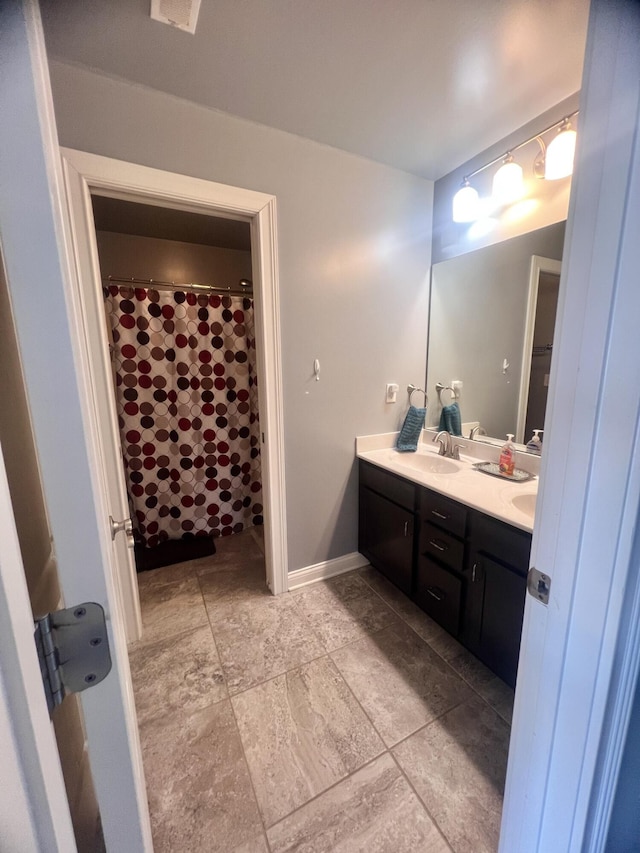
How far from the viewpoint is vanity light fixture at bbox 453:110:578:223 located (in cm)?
140

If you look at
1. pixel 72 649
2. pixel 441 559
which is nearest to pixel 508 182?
pixel 441 559

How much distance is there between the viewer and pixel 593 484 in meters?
0.55

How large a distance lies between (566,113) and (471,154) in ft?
1.47

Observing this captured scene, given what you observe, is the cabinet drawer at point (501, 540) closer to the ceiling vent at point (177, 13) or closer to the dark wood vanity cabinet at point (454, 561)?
the dark wood vanity cabinet at point (454, 561)

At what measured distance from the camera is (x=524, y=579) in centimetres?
120

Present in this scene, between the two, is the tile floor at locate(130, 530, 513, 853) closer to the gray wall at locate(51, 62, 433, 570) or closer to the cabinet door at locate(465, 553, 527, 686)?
the cabinet door at locate(465, 553, 527, 686)

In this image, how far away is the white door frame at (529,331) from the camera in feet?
5.25

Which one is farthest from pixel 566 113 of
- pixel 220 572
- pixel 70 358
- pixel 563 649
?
pixel 220 572

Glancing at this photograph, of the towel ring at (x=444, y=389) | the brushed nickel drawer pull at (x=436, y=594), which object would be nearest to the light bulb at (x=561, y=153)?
the towel ring at (x=444, y=389)

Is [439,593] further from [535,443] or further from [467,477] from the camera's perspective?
[535,443]

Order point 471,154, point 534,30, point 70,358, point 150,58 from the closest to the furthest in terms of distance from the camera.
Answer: point 70,358
point 534,30
point 150,58
point 471,154

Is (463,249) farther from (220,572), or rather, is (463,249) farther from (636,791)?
(220,572)

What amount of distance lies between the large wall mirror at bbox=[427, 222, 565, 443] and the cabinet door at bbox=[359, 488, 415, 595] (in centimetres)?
69

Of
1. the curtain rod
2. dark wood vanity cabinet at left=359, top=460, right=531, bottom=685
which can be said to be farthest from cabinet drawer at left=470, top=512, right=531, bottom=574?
the curtain rod
